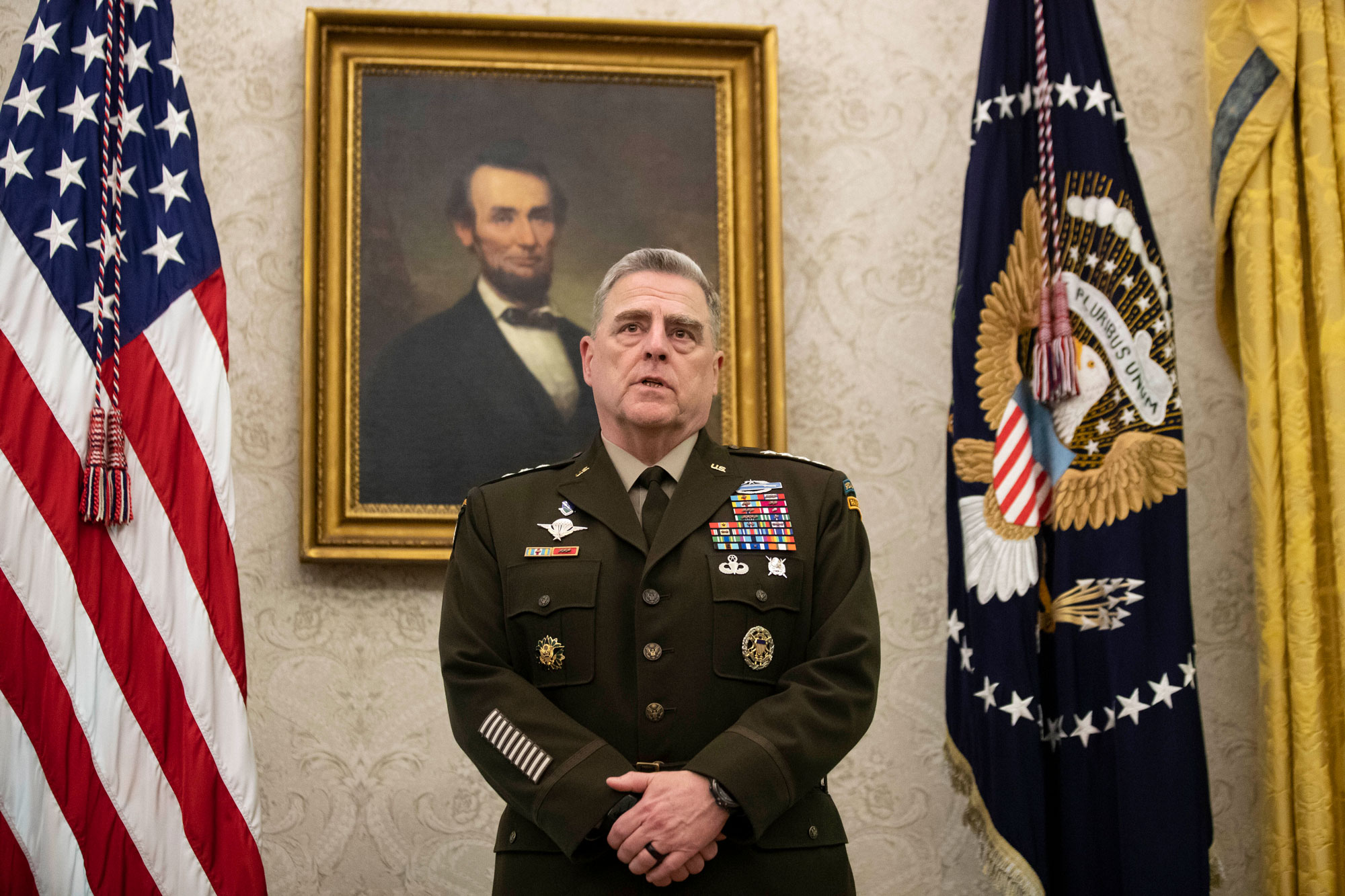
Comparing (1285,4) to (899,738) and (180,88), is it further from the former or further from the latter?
(180,88)

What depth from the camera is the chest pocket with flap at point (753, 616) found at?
5.49 feet

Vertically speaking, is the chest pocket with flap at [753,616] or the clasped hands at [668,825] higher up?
the chest pocket with flap at [753,616]

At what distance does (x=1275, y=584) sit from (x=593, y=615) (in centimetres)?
175

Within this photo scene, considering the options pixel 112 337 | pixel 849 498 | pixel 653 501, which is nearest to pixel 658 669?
pixel 653 501

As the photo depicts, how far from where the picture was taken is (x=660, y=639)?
1.66 metres

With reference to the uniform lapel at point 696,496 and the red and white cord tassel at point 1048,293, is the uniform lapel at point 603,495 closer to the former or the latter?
the uniform lapel at point 696,496

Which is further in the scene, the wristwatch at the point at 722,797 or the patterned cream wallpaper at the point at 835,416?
the patterned cream wallpaper at the point at 835,416

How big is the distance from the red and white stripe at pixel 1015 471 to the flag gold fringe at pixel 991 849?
555mm

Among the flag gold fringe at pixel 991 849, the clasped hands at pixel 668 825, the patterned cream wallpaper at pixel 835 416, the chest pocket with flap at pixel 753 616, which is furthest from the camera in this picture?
the patterned cream wallpaper at pixel 835 416

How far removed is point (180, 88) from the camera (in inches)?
96.7

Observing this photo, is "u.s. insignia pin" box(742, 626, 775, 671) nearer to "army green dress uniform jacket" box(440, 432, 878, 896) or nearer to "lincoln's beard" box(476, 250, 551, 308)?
"army green dress uniform jacket" box(440, 432, 878, 896)

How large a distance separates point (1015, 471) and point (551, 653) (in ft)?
4.31

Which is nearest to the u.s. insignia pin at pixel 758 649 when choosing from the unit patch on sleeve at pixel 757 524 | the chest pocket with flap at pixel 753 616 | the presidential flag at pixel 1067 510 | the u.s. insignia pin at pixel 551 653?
the chest pocket with flap at pixel 753 616

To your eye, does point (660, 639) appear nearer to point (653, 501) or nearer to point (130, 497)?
point (653, 501)
